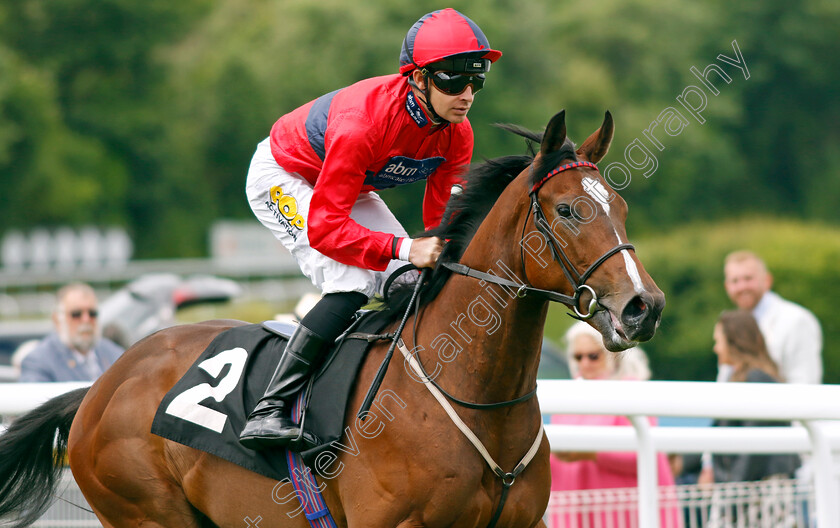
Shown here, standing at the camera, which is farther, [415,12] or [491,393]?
[415,12]

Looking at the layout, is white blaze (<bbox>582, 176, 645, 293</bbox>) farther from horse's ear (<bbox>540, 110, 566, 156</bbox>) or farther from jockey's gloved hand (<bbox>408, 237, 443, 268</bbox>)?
jockey's gloved hand (<bbox>408, 237, 443, 268</bbox>)

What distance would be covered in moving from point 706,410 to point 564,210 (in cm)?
113

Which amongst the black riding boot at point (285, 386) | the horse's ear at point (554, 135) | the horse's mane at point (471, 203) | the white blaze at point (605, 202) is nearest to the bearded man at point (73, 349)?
the black riding boot at point (285, 386)

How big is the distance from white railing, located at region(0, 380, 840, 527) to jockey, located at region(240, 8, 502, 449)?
2.94ft

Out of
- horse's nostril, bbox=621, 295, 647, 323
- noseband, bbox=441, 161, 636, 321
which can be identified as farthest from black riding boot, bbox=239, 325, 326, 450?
horse's nostril, bbox=621, 295, 647, 323

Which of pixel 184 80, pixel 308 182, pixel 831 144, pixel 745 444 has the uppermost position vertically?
pixel 184 80

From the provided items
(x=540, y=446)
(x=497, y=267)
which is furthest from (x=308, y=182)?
(x=540, y=446)

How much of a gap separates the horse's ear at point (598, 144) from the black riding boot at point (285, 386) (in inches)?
42.3

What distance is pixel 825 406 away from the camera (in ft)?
12.2

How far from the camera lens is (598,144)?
336 cm

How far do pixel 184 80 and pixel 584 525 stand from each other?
36.0 metres

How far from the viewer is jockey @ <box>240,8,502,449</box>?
3504 millimetres

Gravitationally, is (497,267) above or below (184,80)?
below

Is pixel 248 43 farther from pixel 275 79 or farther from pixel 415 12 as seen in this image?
pixel 415 12
